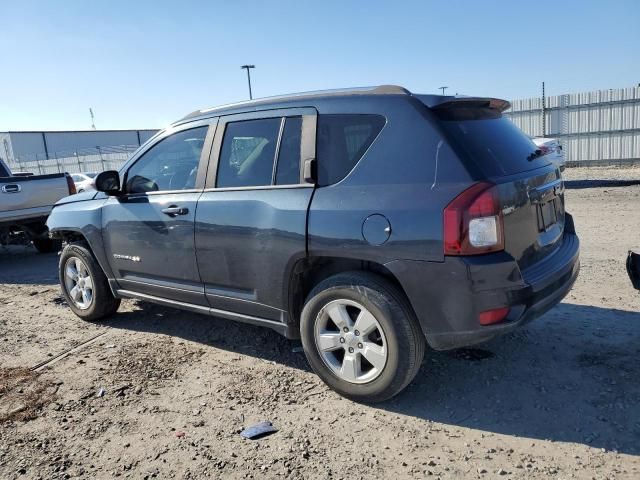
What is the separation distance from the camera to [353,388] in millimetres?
3396

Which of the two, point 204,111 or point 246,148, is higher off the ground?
point 204,111

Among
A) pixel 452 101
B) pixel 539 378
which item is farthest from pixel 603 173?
pixel 452 101

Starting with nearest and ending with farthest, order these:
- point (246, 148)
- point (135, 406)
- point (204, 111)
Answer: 1. point (135, 406)
2. point (246, 148)
3. point (204, 111)

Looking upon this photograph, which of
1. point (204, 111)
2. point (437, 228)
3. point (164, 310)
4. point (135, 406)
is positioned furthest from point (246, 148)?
point (164, 310)

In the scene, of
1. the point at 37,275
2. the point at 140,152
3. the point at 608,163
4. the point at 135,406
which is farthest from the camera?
the point at 608,163

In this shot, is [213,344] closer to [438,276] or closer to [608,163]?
[438,276]

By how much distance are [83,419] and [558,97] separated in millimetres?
20034

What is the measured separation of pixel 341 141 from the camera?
341cm

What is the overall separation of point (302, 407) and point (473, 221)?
64.4 inches

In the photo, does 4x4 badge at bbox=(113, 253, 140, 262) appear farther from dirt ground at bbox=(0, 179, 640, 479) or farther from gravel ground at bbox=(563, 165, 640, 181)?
gravel ground at bbox=(563, 165, 640, 181)

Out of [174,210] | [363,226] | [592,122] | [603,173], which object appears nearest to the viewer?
[363,226]

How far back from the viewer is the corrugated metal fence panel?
17953 millimetres

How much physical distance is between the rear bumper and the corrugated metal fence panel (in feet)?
58.8

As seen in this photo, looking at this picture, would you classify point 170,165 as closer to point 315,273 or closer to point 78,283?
point 315,273
